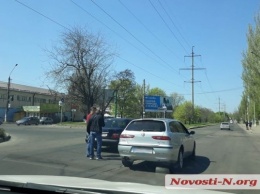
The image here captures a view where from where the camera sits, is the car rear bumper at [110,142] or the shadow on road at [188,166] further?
the car rear bumper at [110,142]

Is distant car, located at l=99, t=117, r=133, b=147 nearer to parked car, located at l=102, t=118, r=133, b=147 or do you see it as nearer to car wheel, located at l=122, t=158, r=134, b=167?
parked car, located at l=102, t=118, r=133, b=147

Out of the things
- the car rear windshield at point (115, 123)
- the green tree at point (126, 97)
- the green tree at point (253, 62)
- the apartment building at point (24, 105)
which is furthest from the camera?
the green tree at point (126, 97)

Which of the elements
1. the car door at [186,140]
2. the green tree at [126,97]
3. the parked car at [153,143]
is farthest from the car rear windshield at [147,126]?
the green tree at [126,97]

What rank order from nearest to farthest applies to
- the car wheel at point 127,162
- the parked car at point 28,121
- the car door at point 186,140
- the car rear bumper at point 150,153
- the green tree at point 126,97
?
the car rear bumper at point 150,153, the car wheel at point 127,162, the car door at point 186,140, the parked car at point 28,121, the green tree at point 126,97

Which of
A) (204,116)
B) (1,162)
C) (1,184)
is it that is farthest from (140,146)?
(204,116)

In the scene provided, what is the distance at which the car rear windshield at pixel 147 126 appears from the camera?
11582 mm

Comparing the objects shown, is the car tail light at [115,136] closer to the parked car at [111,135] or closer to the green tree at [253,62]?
the parked car at [111,135]

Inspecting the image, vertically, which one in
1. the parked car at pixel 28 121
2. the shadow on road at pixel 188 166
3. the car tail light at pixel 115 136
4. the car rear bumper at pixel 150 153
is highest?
the parked car at pixel 28 121

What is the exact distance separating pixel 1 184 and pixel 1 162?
8331 mm

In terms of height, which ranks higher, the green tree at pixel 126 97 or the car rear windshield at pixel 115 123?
the green tree at pixel 126 97

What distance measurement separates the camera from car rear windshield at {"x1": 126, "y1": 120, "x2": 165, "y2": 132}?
1158 cm

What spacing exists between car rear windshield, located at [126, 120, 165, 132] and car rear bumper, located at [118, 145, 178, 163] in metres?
0.60

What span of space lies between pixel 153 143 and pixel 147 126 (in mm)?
737

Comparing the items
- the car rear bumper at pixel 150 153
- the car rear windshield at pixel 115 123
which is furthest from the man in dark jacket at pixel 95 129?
the car rear windshield at pixel 115 123
